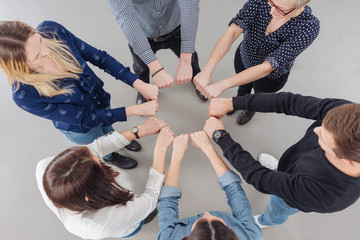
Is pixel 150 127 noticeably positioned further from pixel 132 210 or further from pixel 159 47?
pixel 159 47

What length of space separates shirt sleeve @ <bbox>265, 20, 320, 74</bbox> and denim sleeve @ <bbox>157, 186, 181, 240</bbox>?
0.90 meters

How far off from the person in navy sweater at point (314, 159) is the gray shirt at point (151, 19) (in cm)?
58

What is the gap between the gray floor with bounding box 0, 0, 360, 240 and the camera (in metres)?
1.81

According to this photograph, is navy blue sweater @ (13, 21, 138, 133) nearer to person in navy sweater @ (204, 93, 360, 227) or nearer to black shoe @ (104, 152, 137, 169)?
black shoe @ (104, 152, 137, 169)

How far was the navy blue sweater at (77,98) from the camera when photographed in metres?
1.07

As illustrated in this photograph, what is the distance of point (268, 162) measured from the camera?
1890 millimetres

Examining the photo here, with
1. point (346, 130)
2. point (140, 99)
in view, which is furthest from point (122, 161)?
point (346, 130)

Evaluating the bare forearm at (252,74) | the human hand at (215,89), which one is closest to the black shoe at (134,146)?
the human hand at (215,89)

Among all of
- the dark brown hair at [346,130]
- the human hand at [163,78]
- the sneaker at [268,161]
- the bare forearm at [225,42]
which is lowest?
the sneaker at [268,161]

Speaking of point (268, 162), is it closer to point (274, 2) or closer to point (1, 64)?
point (274, 2)

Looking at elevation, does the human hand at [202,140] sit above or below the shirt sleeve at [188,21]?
below

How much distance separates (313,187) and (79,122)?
115 centimetres

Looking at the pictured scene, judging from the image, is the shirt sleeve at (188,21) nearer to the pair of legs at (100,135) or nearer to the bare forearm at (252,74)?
the bare forearm at (252,74)

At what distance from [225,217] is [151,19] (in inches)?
50.4
